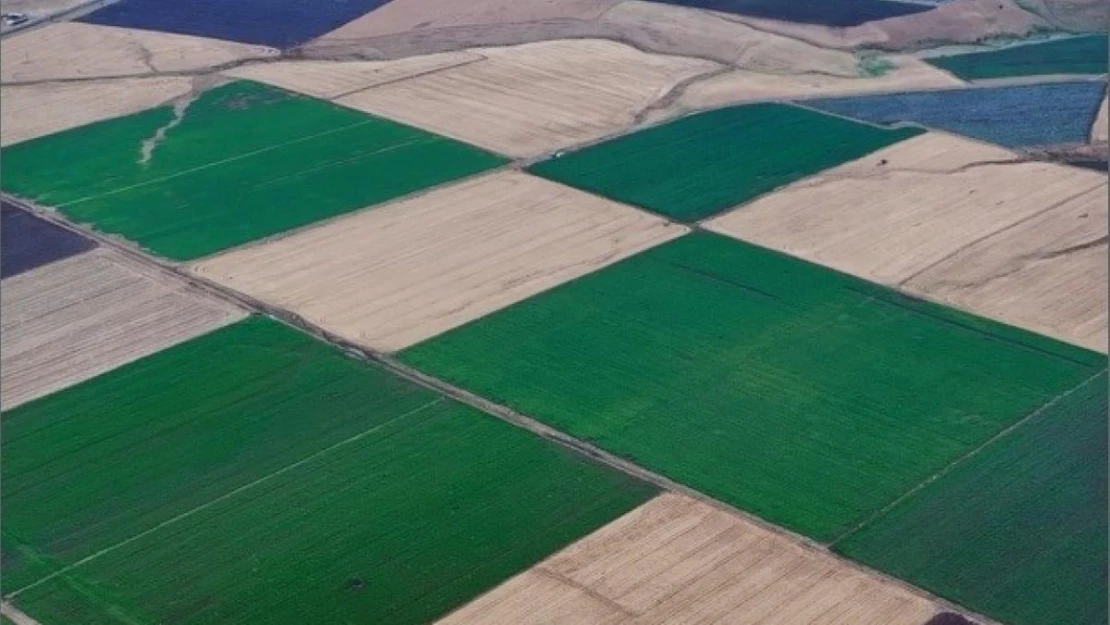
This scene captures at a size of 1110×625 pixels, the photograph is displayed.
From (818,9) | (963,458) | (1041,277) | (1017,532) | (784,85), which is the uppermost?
(818,9)

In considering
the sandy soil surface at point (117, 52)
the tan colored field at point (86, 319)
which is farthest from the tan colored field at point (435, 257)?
the sandy soil surface at point (117, 52)

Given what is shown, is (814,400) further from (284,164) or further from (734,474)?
(284,164)

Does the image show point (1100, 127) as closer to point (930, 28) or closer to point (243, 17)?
point (930, 28)

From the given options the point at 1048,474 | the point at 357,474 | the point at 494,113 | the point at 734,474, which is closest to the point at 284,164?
the point at 494,113

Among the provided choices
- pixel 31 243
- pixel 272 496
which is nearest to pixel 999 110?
pixel 31 243

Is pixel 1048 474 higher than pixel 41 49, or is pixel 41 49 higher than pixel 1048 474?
pixel 41 49

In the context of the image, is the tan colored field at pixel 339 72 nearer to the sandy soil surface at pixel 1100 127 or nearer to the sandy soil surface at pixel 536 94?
the sandy soil surface at pixel 536 94

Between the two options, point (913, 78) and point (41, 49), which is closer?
point (41, 49)
